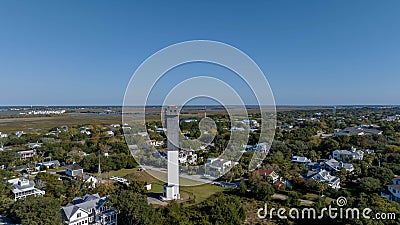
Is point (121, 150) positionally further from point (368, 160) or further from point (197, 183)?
point (368, 160)

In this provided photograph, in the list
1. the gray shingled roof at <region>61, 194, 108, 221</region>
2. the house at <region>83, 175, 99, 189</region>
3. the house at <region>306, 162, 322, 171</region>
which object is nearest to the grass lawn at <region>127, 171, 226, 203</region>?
the house at <region>83, 175, 99, 189</region>

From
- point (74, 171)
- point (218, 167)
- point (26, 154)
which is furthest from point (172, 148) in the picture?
point (26, 154)

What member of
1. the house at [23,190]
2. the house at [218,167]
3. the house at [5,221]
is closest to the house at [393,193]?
the house at [218,167]

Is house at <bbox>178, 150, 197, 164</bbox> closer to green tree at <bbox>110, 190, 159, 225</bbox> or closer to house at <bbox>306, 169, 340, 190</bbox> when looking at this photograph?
house at <bbox>306, 169, 340, 190</bbox>

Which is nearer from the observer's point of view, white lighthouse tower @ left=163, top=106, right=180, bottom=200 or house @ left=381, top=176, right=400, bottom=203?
white lighthouse tower @ left=163, top=106, right=180, bottom=200

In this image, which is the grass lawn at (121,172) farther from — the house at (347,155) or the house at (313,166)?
the house at (347,155)
